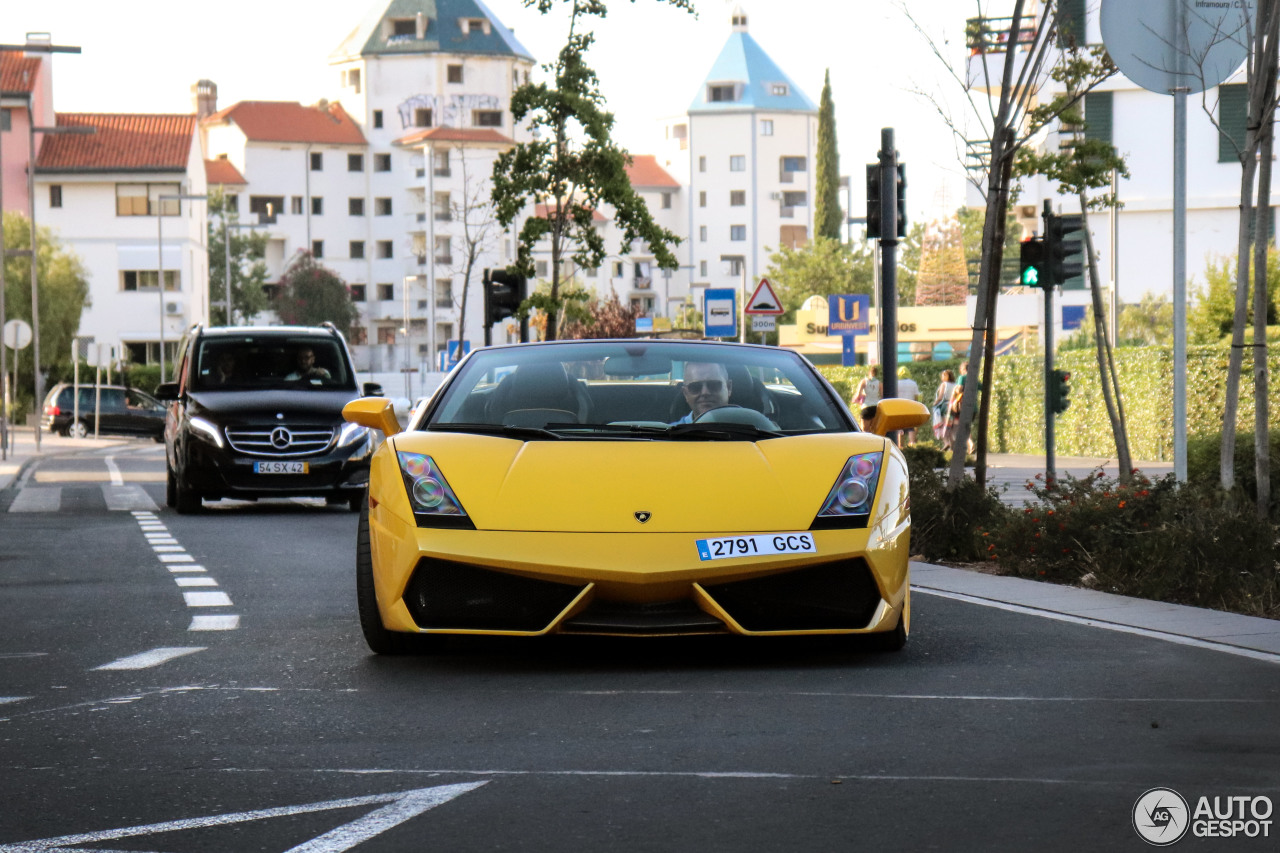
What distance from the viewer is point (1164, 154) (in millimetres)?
54844

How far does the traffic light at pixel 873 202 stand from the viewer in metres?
17.8

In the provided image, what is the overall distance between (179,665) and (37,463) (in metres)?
29.6

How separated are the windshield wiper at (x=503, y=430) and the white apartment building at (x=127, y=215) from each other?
90012 mm

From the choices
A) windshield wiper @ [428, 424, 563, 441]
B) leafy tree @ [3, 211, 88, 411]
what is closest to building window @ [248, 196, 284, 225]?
leafy tree @ [3, 211, 88, 411]

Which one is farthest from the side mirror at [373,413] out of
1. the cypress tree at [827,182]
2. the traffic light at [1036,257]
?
the cypress tree at [827,182]

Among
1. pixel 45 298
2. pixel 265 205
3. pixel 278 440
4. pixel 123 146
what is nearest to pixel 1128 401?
pixel 278 440

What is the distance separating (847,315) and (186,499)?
1618 cm

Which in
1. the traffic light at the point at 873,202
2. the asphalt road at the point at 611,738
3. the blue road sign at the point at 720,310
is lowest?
the asphalt road at the point at 611,738

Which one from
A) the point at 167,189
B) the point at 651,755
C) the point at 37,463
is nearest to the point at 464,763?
the point at 651,755

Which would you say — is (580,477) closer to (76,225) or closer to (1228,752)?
(1228,752)

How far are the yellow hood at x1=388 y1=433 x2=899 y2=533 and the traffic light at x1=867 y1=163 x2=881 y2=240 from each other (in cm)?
990

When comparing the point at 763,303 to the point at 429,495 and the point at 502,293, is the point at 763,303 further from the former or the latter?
the point at 429,495

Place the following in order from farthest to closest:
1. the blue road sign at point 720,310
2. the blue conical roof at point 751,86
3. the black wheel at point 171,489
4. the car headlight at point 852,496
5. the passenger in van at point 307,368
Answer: the blue conical roof at point 751,86, the blue road sign at point 720,310, the passenger in van at point 307,368, the black wheel at point 171,489, the car headlight at point 852,496

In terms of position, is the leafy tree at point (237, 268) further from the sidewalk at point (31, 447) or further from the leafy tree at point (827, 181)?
the sidewalk at point (31, 447)
